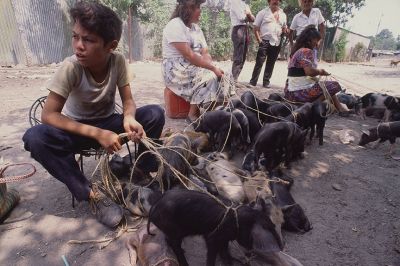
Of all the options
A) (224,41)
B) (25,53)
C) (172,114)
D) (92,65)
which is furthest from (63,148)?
(224,41)

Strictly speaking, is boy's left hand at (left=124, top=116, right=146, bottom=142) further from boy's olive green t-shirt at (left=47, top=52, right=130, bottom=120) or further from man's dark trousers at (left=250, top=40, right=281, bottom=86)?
man's dark trousers at (left=250, top=40, right=281, bottom=86)

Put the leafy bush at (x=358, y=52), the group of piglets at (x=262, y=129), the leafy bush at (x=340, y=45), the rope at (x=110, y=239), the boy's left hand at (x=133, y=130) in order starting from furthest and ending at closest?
the leafy bush at (x=358, y=52) → the leafy bush at (x=340, y=45) → the group of piglets at (x=262, y=129) → the boy's left hand at (x=133, y=130) → the rope at (x=110, y=239)

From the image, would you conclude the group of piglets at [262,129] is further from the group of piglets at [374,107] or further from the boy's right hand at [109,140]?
the boy's right hand at [109,140]

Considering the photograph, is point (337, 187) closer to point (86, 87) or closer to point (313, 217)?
point (313, 217)

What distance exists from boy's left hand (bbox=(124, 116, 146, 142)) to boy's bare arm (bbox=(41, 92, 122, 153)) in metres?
0.14

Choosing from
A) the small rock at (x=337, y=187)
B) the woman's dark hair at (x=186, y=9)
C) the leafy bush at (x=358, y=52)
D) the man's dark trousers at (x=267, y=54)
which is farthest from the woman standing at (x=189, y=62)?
the leafy bush at (x=358, y=52)

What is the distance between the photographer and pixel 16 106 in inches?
234

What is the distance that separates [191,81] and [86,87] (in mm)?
2357

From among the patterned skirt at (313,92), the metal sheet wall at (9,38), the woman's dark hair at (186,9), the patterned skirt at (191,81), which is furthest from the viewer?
the metal sheet wall at (9,38)

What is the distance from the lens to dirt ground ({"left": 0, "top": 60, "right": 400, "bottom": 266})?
7.80 ft

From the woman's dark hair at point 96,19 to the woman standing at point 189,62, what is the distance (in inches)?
84.1

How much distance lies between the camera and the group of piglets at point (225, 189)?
2.09 metres

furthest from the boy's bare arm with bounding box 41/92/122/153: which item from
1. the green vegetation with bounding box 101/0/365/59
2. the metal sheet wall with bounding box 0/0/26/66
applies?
the green vegetation with bounding box 101/0/365/59

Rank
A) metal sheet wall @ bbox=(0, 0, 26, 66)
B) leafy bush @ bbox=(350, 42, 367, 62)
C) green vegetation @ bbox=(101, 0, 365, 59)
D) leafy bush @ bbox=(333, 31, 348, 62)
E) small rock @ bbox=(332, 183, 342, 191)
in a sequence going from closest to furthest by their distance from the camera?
small rock @ bbox=(332, 183, 342, 191) → metal sheet wall @ bbox=(0, 0, 26, 66) → green vegetation @ bbox=(101, 0, 365, 59) → leafy bush @ bbox=(333, 31, 348, 62) → leafy bush @ bbox=(350, 42, 367, 62)
